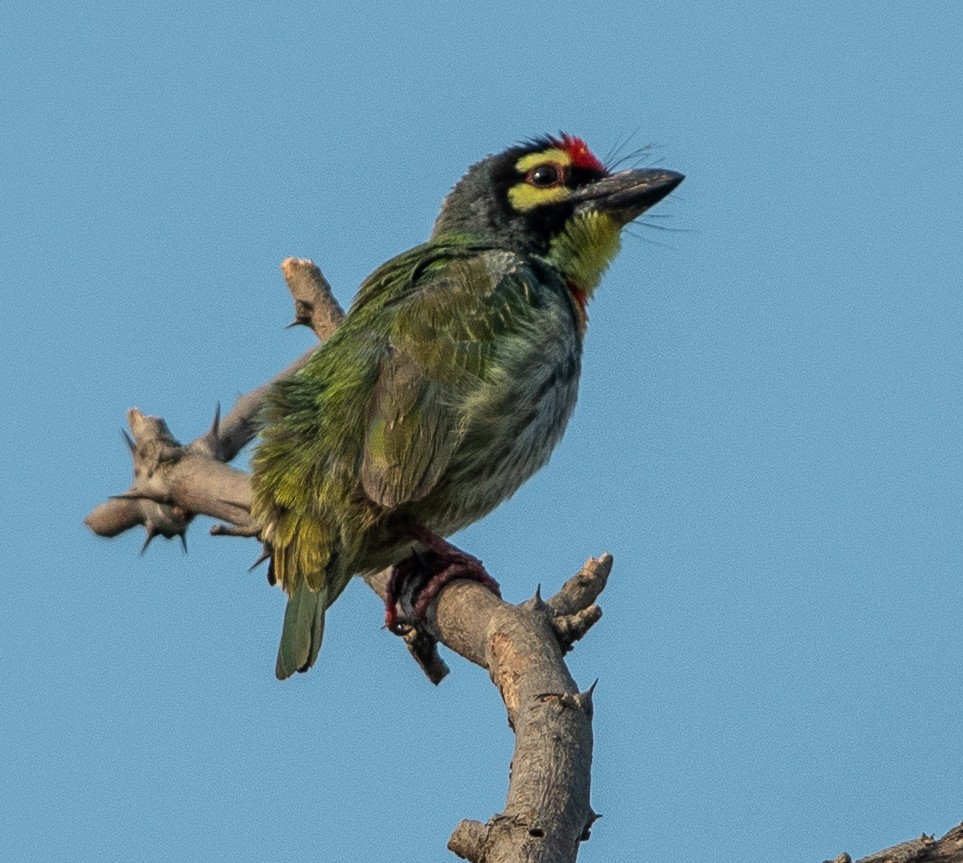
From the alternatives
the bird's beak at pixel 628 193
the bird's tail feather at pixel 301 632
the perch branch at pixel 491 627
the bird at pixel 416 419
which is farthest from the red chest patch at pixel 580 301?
the bird's tail feather at pixel 301 632

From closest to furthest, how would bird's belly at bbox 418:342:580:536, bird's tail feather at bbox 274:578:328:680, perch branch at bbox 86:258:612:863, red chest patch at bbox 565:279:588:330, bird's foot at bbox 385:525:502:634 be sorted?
1. perch branch at bbox 86:258:612:863
2. bird's tail feather at bbox 274:578:328:680
3. bird's foot at bbox 385:525:502:634
4. bird's belly at bbox 418:342:580:536
5. red chest patch at bbox 565:279:588:330

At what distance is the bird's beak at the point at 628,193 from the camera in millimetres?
6621

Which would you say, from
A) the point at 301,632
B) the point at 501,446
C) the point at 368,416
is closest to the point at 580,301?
the point at 501,446

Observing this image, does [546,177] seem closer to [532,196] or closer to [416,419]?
[532,196]

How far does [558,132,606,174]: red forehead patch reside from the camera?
6.85 metres

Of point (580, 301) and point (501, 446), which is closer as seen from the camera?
point (501, 446)

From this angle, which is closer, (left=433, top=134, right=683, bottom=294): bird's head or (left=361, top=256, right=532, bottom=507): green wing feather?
(left=361, top=256, right=532, bottom=507): green wing feather

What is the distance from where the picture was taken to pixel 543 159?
6.84m

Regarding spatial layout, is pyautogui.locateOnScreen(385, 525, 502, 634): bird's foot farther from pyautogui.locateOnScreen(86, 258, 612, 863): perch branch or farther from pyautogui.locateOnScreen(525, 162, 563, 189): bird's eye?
pyautogui.locateOnScreen(525, 162, 563, 189): bird's eye

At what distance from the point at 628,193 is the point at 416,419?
1593 mm

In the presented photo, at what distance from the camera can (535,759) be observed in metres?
3.62

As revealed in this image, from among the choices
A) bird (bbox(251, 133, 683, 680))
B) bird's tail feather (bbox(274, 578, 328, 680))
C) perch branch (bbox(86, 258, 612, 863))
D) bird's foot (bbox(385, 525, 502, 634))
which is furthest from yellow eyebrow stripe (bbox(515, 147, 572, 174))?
bird's tail feather (bbox(274, 578, 328, 680))

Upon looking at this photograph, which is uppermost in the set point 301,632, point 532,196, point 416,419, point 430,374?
point 532,196

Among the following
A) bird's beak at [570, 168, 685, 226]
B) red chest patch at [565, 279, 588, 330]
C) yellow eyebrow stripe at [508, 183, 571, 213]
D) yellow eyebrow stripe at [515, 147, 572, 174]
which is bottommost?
red chest patch at [565, 279, 588, 330]
